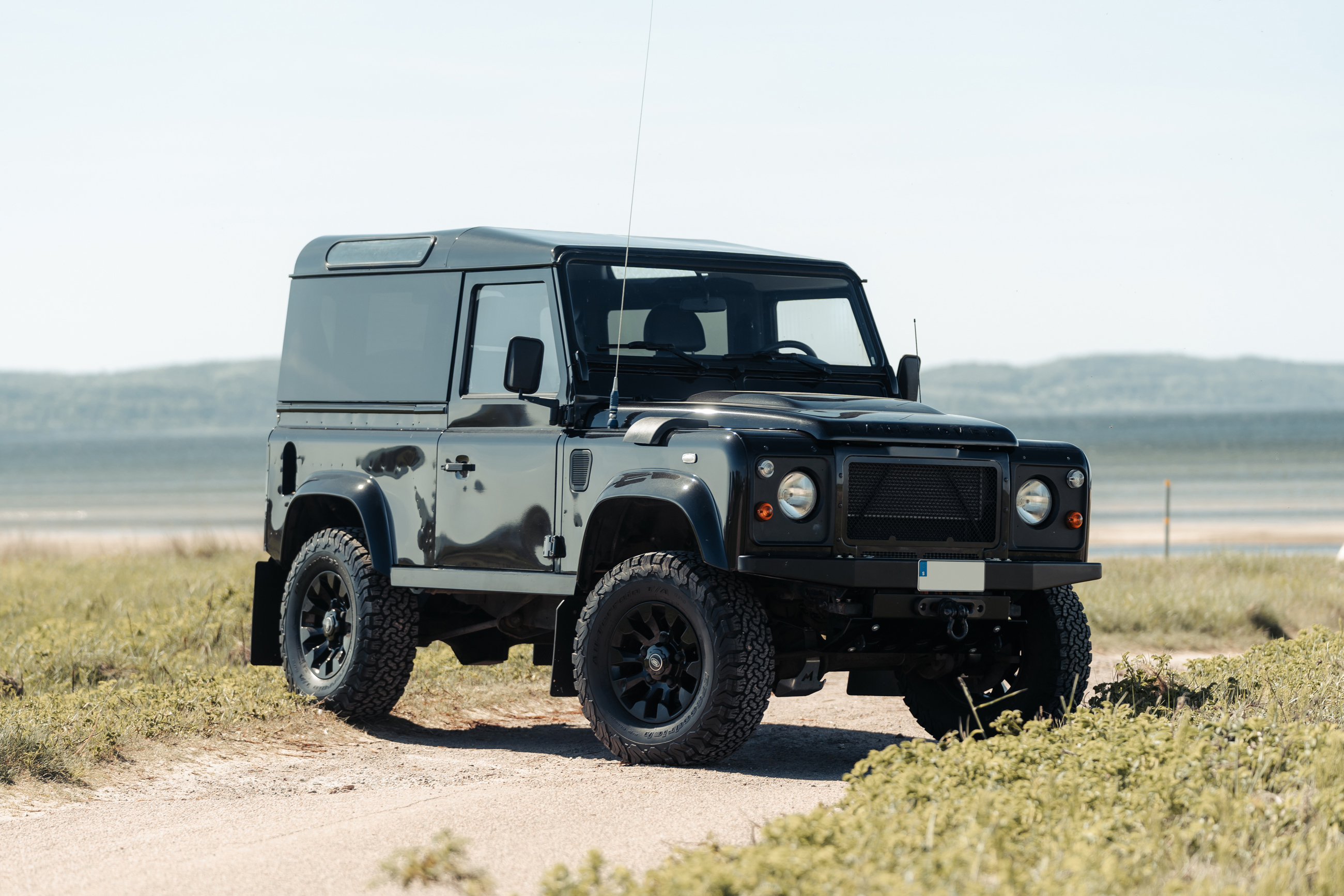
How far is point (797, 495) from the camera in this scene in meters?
7.16

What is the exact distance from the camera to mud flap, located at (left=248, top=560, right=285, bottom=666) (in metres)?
9.72

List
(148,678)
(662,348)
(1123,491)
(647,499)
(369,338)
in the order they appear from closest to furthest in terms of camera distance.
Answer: (647,499), (662,348), (369,338), (148,678), (1123,491)

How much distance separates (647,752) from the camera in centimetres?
742

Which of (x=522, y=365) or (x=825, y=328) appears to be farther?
(x=825, y=328)

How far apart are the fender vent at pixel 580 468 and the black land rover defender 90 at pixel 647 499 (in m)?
0.02

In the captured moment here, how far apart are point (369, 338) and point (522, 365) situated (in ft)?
5.54

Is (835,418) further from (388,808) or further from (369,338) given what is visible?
(369,338)

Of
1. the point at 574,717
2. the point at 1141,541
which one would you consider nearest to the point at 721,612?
the point at 574,717

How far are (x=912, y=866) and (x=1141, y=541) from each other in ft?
92.1

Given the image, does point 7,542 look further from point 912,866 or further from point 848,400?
point 912,866

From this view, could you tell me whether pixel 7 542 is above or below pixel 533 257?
below

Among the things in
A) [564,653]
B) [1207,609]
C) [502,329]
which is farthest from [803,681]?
[1207,609]

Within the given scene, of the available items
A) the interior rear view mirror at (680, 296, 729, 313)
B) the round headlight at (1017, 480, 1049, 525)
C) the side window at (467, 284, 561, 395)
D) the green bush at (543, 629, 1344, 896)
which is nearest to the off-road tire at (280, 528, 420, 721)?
the side window at (467, 284, 561, 395)

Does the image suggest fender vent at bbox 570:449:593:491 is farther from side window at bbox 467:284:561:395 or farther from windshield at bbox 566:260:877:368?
windshield at bbox 566:260:877:368
